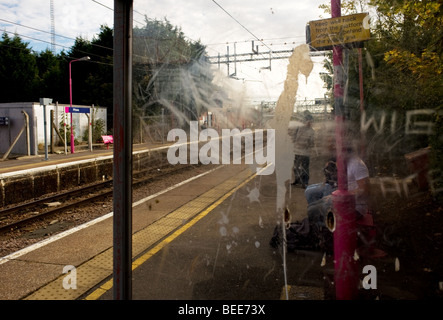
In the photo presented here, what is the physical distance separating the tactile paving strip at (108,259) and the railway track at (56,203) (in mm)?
2659

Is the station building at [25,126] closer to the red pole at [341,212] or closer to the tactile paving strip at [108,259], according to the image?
the tactile paving strip at [108,259]

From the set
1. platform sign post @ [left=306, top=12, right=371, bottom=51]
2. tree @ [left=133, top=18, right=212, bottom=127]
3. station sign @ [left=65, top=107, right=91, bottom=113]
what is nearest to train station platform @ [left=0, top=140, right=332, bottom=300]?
tree @ [left=133, top=18, right=212, bottom=127]

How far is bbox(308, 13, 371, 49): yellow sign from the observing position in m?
2.77

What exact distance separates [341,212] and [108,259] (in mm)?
2790

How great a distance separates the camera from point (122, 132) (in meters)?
1.92

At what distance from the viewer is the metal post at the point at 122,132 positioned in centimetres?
191

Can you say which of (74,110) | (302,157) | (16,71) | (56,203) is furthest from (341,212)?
(16,71)

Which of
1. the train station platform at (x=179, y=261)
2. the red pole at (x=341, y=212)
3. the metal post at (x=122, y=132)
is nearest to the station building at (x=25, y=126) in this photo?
the train station platform at (x=179, y=261)

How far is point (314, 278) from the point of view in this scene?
3.57 meters

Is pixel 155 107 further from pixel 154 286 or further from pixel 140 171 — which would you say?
pixel 140 171

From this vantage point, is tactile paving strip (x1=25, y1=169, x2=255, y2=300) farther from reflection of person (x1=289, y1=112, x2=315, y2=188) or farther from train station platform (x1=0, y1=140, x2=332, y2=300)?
reflection of person (x1=289, y1=112, x2=315, y2=188)

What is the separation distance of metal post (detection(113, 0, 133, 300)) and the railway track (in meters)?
5.22
